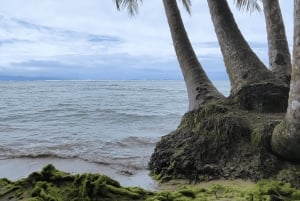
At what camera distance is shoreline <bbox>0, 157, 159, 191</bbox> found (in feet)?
20.7

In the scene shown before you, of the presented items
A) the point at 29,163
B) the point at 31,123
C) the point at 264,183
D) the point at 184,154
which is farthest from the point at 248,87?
the point at 31,123

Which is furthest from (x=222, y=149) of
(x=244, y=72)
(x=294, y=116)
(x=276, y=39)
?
(x=276, y=39)

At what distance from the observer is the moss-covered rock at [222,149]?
18.1 feet

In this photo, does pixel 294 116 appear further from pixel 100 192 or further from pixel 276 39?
pixel 276 39

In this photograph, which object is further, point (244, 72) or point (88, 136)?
point (88, 136)

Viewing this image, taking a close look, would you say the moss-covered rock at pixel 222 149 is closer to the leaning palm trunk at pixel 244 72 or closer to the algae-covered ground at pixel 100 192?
the leaning palm trunk at pixel 244 72

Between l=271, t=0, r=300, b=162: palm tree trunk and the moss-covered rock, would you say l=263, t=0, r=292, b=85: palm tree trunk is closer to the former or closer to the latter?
the moss-covered rock

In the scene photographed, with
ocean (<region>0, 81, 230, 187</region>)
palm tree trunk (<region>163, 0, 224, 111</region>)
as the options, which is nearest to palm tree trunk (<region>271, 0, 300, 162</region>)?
palm tree trunk (<region>163, 0, 224, 111</region>)

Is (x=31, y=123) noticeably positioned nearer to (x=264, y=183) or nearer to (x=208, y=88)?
(x=208, y=88)

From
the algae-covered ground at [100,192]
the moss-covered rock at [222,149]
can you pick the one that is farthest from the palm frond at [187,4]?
the algae-covered ground at [100,192]

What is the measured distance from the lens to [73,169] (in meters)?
7.61

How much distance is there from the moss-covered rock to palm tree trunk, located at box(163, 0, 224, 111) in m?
0.71

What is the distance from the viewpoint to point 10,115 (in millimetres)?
16938

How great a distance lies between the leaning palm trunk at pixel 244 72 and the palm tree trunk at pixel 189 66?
0.52 m
